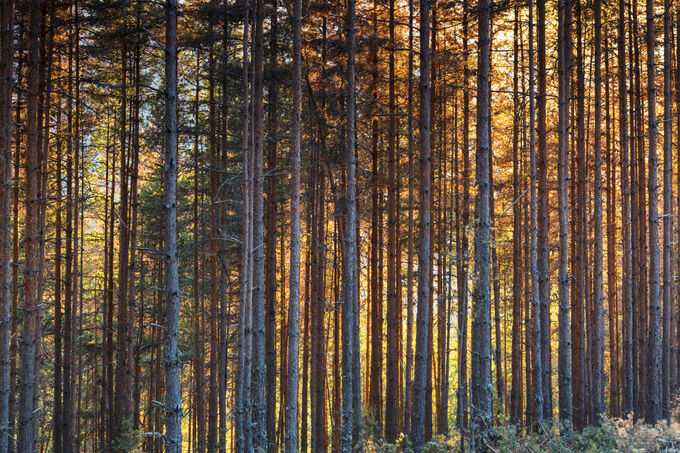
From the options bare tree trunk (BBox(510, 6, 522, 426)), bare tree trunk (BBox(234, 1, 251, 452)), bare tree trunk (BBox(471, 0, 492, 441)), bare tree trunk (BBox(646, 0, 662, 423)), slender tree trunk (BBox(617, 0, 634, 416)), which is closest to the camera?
bare tree trunk (BBox(471, 0, 492, 441))

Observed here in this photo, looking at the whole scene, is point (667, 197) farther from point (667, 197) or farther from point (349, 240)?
point (349, 240)

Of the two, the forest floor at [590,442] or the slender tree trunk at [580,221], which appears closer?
the forest floor at [590,442]

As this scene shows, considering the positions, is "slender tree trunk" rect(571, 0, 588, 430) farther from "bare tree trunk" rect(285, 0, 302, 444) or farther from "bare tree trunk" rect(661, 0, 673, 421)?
"bare tree trunk" rect(285, 0, 302, 444)

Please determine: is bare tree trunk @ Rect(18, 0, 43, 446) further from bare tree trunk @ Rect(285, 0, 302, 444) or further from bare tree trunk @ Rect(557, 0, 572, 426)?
bare tree trunk @ Rect(557, 0, 572, 426)

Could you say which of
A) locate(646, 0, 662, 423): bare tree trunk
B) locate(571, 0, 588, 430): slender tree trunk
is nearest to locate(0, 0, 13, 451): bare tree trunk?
locate(571, 0, 588, 430): slender tree trunk

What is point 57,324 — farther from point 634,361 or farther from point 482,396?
point 634,361

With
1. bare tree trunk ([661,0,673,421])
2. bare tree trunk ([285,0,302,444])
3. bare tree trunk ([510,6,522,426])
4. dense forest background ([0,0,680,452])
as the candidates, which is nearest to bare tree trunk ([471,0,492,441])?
dense forest background ([0,0,680,452])

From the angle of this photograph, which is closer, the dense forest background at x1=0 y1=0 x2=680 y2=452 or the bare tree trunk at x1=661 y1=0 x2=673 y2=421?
the dense forest background at x1=0 y1=0 x2=680 y2=452

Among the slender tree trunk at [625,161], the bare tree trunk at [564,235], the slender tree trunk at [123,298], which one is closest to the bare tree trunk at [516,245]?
the bare tree trunk at [564,235]

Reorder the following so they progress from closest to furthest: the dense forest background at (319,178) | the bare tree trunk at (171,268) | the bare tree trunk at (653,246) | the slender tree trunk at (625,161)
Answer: the bare tree trunk at (171,268) → the dense forest background at (319,178) → the bare tree trunk at (653,246) → the slender tree trunk at (625,161)

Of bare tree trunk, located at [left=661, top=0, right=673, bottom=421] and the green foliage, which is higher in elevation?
bare tree trunk, located at [left=661, top=0, right=673, bottom=421]

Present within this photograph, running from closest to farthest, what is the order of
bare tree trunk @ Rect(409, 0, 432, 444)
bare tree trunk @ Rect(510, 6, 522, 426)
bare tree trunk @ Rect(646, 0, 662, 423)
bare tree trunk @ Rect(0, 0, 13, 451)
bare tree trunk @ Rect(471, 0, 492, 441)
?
bare tree trunk @ Rect(471, 0, 492, 441) → bare tree trunk @ Rect(0, 0, 13, 451) → bare tree trunk @ Rect(409, 0, 432, 444) → bare tree trunk @ Rect(646, 0, 662, 423) → bare tree trunk @ Rect(510, 6, 522, 426)

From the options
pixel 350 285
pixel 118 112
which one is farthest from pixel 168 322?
pixel 118 112

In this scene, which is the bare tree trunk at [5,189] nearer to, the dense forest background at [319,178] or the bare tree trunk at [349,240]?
the dense forest background at [319,178]
